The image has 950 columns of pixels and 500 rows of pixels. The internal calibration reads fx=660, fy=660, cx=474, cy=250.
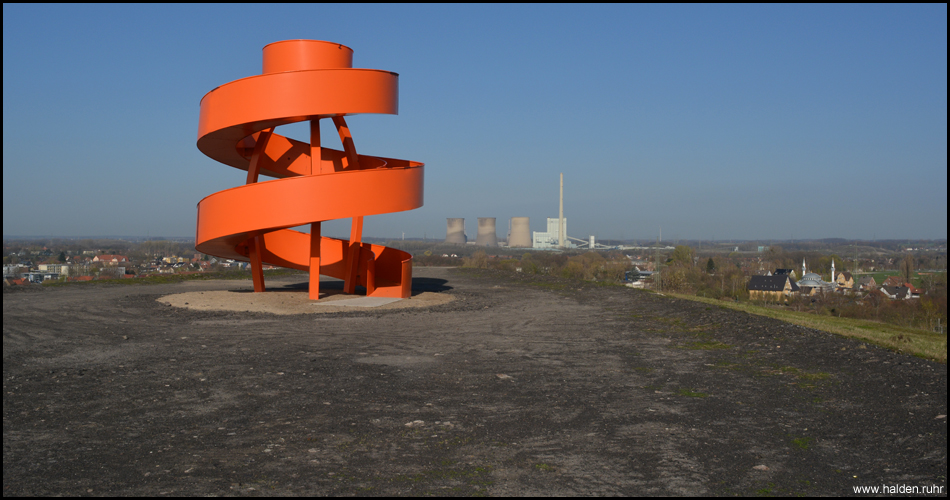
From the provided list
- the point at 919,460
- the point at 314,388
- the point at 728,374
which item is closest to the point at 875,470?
the point at 919,460

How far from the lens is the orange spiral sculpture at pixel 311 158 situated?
1633cm

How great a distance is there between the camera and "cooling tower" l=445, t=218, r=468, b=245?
103250 mm

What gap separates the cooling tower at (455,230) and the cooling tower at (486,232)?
2.63m

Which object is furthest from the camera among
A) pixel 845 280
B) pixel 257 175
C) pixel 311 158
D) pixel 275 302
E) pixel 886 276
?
pixel 845 280

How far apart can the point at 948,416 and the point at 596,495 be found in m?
3.97

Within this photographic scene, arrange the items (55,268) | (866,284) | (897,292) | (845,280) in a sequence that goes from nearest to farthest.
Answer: (897,292)
(866,284)
(55,268)
(845,280)

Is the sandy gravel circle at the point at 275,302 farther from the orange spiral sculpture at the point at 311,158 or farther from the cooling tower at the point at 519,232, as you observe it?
the cooling tower at the point at 519,232

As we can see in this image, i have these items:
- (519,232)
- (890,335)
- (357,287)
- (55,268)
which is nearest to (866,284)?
(890,335)

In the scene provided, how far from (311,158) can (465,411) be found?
12.7 m

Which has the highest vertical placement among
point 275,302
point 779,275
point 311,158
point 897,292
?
point 311,158

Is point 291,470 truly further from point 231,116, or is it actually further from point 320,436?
point 231,116

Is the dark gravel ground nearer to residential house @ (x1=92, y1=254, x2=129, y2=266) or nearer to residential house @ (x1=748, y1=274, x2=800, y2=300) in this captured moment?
residential house @ (x1=748, y1=274, x2=800, y2=300)

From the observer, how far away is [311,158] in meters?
18.2

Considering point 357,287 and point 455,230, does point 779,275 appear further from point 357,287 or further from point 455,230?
point 455,230
